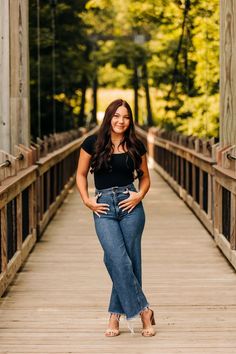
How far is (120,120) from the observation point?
507cm

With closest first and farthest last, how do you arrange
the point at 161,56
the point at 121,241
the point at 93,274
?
1. the point at 121,241
2. the point at 93,274
3. the point at 161,56

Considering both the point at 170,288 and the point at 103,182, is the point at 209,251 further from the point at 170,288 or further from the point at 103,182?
the point at 103,182

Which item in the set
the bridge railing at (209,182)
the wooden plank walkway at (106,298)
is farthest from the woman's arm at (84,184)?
the bridge railing at (209,182)

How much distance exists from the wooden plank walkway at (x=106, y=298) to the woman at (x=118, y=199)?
12.4 inches

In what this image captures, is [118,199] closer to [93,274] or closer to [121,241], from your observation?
[121,241]

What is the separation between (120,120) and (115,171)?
265 millimetres

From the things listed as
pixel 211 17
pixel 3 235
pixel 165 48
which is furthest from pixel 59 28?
pixel 3 235

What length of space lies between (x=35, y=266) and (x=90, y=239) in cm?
179

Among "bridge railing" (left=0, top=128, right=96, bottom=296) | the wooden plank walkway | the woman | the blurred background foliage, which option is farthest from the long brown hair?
the blurred background foliage

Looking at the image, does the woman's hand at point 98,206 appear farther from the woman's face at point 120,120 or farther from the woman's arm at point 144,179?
the woman's face at point 120,120

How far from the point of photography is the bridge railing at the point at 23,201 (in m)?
6.53

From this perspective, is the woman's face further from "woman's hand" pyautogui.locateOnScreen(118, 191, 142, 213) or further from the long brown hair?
"woman's hand" pyautogui.locateOnScreen(118, 191, 142, 213)

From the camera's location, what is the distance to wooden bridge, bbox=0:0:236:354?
17.4ft

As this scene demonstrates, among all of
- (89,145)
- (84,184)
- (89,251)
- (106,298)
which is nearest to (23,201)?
(89,251)
